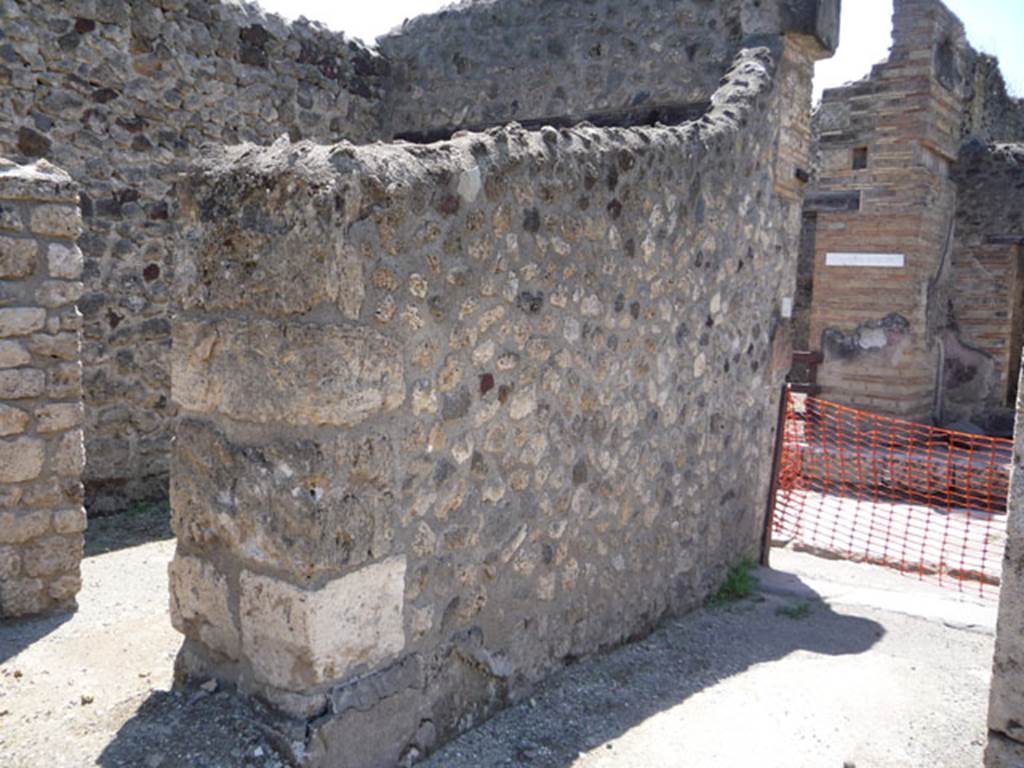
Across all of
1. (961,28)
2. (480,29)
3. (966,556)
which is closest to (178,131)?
(480,29)

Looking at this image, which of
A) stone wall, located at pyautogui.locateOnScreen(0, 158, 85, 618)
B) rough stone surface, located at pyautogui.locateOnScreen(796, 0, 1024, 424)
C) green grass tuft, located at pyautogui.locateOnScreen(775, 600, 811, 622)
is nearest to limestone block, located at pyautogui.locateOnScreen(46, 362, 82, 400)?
A: stone wall, located at pyautogui.locateOnScreen(0, 158, 85, 618)

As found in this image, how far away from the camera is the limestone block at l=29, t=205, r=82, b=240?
12.2 feet

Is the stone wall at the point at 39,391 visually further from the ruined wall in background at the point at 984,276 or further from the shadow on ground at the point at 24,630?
the ruined wall in background at the point at 984,276

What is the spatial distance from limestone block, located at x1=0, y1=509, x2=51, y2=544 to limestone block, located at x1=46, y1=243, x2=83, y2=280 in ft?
3.32

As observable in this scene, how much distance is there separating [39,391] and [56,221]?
716 mm

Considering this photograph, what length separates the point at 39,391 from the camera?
3826 millimetres

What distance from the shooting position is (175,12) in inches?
242

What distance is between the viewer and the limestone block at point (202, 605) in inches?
111

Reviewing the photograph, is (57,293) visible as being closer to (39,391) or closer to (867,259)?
(39,391)

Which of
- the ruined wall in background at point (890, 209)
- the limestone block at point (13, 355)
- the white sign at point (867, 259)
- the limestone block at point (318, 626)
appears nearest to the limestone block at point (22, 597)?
the limestone block at point (13, 355)

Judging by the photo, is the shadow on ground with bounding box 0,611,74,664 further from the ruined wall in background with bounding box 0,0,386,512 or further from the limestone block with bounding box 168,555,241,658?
the ruined wall in background with bounding box 0,0,386,512

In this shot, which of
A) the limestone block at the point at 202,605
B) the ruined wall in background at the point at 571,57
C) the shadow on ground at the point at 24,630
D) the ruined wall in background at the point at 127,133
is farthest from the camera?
the ruined wall in background at the point at 571,57

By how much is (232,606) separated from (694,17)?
5.05 meters

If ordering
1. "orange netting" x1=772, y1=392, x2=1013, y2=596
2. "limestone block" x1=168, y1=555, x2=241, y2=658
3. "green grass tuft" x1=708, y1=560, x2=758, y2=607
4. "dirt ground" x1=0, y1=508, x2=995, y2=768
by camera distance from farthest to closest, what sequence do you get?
1. "orange netting" x1=772, y1=392, x2=1013, y2=596
2. "green grass tuft" x1=708, y1=560, x2=758, y2=607
3. "limestone block" x1=168, y1=555, x2=241, y2=658
4. "dirt ground" x1=0, y1=508, x2=995, y2=768
